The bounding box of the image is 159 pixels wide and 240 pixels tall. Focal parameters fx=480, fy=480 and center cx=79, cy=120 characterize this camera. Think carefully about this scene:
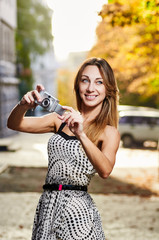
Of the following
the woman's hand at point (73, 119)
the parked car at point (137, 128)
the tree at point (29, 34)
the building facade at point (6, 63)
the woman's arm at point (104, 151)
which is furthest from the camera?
the tree at point (29, 34)

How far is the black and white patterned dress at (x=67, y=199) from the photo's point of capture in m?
3.03

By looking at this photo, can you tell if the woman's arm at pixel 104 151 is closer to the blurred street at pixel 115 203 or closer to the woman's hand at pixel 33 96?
the woman's hand at pixel 33 96

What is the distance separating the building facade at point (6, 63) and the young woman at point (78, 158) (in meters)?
26.5

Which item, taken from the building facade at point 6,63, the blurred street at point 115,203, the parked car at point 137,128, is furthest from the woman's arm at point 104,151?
the building facade at point 6,63

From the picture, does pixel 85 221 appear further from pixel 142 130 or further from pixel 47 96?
pixel 142 130

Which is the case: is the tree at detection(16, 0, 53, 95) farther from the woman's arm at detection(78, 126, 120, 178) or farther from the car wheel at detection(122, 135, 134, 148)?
the woman's arm at detection(78, 126, 120, 178)

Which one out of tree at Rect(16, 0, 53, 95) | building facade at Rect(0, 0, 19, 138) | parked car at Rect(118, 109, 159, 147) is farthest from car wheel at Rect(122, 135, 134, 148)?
tree at Rect(16, 0, 53, 95)

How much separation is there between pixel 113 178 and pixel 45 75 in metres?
62.0

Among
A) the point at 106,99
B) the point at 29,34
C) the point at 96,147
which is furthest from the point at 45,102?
the point at 29,34

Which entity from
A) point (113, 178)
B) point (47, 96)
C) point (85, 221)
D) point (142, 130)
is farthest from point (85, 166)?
point (142, 130)

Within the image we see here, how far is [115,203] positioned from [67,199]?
265 inches

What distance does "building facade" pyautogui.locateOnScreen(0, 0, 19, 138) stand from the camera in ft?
97.6

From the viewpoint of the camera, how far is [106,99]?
10.5 ft

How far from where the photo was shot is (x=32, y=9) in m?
44.2
